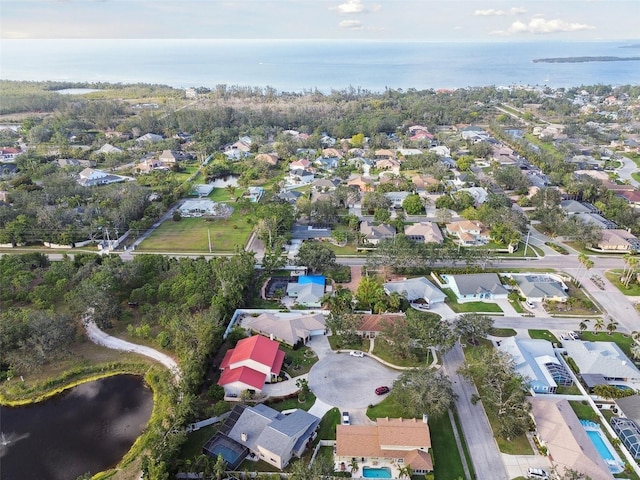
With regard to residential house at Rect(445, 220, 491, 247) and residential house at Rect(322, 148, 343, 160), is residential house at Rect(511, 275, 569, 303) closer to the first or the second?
residential house at Rect(445, 220, 491, 247)

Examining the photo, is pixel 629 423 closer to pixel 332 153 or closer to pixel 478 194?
pixel 478 194

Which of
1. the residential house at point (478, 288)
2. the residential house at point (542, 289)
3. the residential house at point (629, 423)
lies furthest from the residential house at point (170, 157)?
the residential house at point (629, 423)

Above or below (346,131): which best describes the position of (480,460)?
below

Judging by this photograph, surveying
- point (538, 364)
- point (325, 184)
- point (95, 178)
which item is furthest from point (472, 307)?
point (95, 178)

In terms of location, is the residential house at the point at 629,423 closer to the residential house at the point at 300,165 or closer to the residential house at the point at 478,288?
the residential house at the point at 478,288

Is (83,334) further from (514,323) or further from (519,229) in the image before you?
(519,229)

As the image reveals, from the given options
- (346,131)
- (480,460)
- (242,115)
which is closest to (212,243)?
(480,460)
